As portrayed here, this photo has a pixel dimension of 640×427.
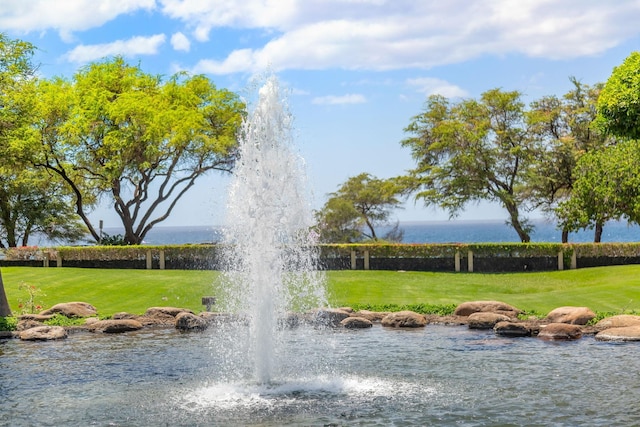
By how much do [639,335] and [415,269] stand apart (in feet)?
61.8

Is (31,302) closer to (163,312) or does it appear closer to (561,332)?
(163,312)

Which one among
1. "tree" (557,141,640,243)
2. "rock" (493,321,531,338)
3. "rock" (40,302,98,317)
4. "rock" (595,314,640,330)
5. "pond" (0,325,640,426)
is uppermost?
"tree" (557,141,640,243)

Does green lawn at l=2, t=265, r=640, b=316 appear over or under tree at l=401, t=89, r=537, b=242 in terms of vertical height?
under

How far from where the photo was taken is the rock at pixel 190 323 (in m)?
24.1

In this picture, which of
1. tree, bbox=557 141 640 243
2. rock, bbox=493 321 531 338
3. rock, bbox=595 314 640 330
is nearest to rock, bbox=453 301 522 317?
rock, bbox=493 321 531 338

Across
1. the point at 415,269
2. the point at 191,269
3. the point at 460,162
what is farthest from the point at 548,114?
the point at 191,269

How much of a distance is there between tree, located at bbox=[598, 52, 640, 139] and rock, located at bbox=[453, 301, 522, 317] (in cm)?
693

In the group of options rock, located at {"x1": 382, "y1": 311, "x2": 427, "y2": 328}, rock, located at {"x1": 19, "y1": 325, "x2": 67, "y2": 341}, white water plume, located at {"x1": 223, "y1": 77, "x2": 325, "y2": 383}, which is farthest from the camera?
rock, located at {"x1": 382, "y1": 311, "x2": 427, "y2": 328}

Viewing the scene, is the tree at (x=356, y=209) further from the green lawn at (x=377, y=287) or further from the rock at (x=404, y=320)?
the rock at (x=404, y=320)

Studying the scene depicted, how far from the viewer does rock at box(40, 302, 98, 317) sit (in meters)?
26.2

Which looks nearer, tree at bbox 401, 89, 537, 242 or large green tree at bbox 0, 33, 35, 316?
large green tree at bbox 0, 33, 35, 316

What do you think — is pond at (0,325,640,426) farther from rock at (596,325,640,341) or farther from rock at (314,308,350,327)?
rock at (314,308,350,327)

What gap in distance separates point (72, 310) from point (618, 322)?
1789cm

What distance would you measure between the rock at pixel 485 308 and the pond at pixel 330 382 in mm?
Result: 3313
